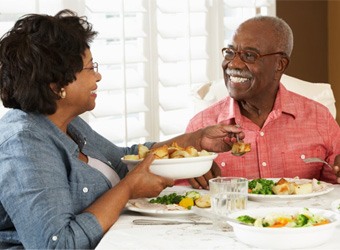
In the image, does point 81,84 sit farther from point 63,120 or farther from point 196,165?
point 196,165

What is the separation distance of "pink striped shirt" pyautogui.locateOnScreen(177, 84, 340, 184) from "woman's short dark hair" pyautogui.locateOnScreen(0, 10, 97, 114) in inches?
35.9

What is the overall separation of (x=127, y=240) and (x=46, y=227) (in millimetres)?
224

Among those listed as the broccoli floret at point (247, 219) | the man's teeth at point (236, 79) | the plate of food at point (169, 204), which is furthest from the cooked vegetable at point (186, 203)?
the man's teeth at point (236, 79)

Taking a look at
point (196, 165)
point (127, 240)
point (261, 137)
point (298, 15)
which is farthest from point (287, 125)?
point (298, 15)

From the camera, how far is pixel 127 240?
6.67 feet

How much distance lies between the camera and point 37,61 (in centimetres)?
230

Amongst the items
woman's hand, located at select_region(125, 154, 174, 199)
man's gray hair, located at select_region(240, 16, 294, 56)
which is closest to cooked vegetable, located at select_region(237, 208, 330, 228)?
woman's hand, located at select_region(125, 154, 174, 199)

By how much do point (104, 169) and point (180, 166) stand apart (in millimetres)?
287

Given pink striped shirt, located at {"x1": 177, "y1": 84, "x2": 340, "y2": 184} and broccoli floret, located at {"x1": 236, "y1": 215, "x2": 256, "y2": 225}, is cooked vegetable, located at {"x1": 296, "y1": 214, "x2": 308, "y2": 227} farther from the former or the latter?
pink striped shirt, located at {"x1": 177, "y1": 84, "x2": 340, "y2": 184}

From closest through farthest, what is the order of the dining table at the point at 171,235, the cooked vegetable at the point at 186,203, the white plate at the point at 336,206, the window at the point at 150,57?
the dining table at the point at 171,235
the white plate at the point at 336,206
the cooked vegetable at the point at 186,203
the window at the point at 150,57

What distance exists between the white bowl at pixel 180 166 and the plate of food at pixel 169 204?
2.6 inches

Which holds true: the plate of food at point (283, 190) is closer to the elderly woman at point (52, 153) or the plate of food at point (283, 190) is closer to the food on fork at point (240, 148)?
the food on fork at point (240, 148)

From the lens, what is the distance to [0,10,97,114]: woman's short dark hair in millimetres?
2305

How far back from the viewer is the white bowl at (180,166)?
7.80 ft
